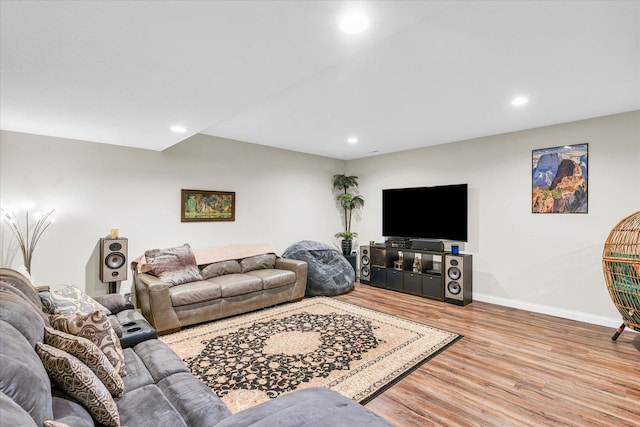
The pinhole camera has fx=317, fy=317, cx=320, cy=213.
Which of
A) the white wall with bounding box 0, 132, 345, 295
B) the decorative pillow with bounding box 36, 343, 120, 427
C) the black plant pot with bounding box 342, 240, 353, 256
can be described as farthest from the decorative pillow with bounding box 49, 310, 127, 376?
the black plant pot with bounding box 342, 240, 353, 256

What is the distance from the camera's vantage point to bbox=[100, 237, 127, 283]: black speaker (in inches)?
147

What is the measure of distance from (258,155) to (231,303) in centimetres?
254

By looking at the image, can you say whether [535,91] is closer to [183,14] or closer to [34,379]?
[183,14]

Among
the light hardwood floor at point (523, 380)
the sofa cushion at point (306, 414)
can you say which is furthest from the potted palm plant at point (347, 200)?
the sofa cushion at point (306, 414)

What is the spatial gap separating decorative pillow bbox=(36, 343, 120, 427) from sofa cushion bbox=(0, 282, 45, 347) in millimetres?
178

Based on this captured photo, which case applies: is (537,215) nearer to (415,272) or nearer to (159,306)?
(415,272)

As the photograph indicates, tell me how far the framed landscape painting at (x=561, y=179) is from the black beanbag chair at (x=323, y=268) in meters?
2.90

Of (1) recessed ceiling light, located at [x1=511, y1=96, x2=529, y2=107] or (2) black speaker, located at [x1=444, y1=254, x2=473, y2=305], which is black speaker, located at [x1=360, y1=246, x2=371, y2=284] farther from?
(1) recessed ceiling light, located at [x1=511, y1=96, x2=529, y2=107]

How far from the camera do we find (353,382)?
8.18 feet

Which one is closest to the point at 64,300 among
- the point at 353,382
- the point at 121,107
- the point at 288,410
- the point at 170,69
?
the point at 121,107

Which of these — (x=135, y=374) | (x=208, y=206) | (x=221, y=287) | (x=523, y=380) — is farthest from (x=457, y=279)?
(x=135, y=374)

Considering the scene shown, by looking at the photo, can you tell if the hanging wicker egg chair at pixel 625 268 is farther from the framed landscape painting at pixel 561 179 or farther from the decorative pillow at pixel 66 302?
the decorative pillow at pixel 66 302

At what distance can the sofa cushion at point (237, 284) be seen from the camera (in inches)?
154

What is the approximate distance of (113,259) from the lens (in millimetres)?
3773
